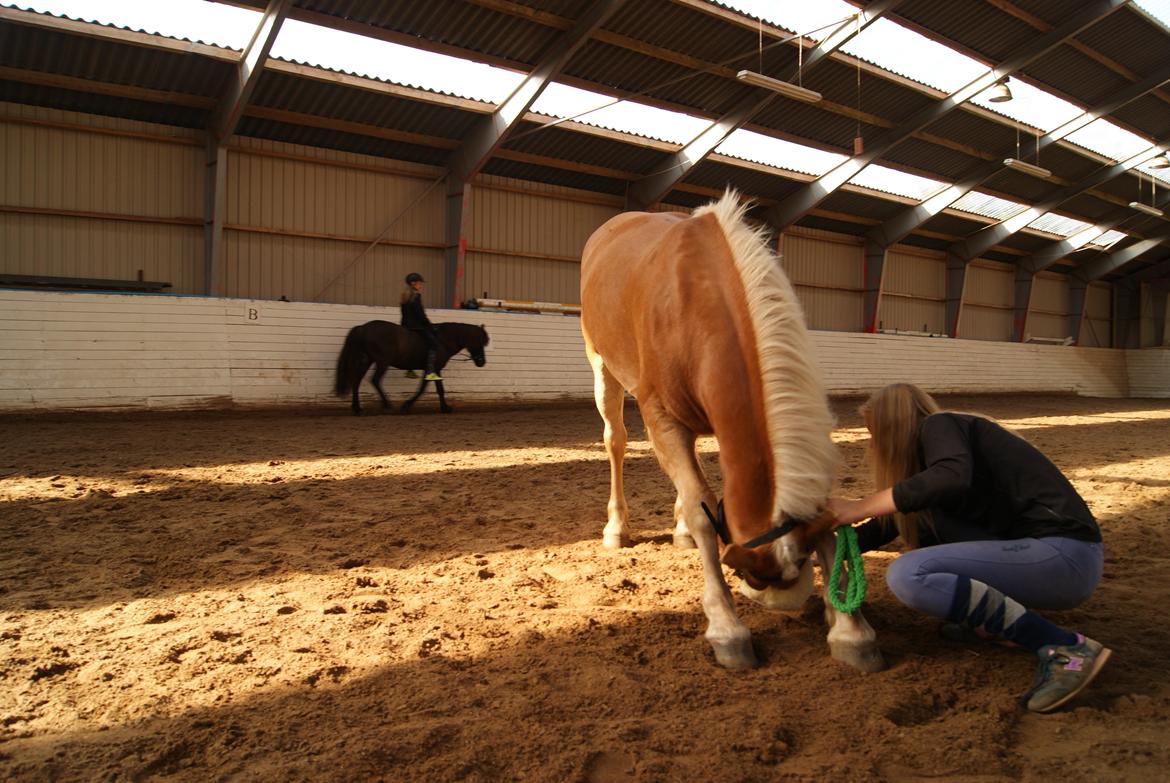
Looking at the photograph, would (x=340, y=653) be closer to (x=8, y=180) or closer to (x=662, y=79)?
(x=8, y=180)

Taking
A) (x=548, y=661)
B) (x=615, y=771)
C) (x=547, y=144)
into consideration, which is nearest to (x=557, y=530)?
(x=548, y=661)

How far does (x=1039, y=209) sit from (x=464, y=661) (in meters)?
24.6

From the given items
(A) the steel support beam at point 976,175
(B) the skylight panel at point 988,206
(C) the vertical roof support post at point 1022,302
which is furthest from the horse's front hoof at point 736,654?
(C) the vertical roof support post at point 1022,302

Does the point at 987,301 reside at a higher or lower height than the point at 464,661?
higher

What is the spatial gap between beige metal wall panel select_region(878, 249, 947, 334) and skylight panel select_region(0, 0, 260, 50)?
707 inches

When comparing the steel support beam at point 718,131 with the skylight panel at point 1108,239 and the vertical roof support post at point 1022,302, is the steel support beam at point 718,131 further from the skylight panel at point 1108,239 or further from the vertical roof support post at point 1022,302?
the skylight panel at point 1108,239

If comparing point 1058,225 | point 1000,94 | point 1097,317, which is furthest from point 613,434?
point 1097,317

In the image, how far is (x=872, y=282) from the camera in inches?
889

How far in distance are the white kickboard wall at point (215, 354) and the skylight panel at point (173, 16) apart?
12.6 ft

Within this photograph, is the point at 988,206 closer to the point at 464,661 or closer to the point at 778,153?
the point at 778,153

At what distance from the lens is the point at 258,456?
6.89m

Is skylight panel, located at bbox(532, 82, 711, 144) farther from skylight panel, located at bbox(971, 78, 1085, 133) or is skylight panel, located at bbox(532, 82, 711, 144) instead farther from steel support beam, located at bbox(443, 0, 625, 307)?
skylight panel, located at bbox(971, 78, 1085, 133)

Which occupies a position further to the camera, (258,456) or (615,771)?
(258,456)

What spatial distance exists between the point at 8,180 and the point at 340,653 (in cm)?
1207
